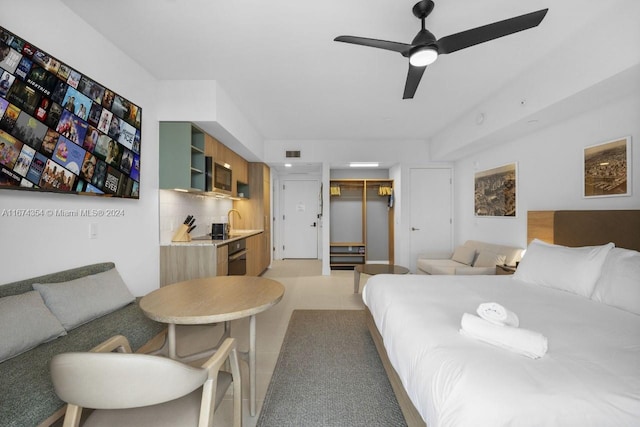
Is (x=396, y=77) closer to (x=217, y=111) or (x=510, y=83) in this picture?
(x=510, y=83)

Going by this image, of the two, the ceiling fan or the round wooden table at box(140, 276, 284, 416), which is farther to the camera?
the ceiling fan

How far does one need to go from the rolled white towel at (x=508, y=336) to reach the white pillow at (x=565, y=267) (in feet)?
4.14

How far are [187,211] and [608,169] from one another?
15.2ft

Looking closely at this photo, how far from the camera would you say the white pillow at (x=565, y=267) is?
1.94 meters

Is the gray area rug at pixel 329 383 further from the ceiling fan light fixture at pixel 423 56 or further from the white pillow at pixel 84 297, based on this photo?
the ceiling fan light fixture at pixel 423 56

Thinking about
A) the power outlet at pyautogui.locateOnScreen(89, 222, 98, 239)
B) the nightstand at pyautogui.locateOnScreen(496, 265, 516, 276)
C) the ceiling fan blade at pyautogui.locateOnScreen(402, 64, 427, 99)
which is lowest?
the nightstand at pyautogui.locateOnScreen(496, 265, 516, 276)

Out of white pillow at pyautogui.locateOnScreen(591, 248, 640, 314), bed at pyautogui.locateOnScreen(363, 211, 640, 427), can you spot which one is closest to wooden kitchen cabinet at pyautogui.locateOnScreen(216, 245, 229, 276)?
bed at pyautogui.locateOnScreen(363, 211, 640, 427)

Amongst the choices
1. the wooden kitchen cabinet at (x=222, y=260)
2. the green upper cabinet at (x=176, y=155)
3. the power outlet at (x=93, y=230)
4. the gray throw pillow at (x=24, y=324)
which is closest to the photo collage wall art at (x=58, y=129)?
the power outlet at (x=93, y=230)

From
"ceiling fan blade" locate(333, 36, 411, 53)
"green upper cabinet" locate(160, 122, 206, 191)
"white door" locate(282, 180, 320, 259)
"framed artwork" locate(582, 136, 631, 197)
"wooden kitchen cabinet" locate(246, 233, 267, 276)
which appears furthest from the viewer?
"white door" locate(282, 180, 320, 259)

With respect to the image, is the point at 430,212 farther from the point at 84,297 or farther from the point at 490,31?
the point at 84,297

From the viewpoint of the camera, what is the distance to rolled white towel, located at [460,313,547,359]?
44.1 inches

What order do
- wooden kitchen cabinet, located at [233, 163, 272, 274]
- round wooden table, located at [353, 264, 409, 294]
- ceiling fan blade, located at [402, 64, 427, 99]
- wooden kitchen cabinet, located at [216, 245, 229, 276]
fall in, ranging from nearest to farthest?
ceiling fan blade, located at [402, 64, 427, 99]
wooden kitchen cabinet, located at [216, 245, 229, 276]
round wooden table, located at [353, 264, 409, 294]
wooden kitchen cabinet, located at [233, 163, 272, 274]

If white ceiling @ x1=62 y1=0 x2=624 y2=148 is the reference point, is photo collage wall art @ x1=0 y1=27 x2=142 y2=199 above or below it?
below

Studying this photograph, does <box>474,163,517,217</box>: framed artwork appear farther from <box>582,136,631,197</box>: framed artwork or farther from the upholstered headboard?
<box>582,136,631,197</box>: framed artwork
